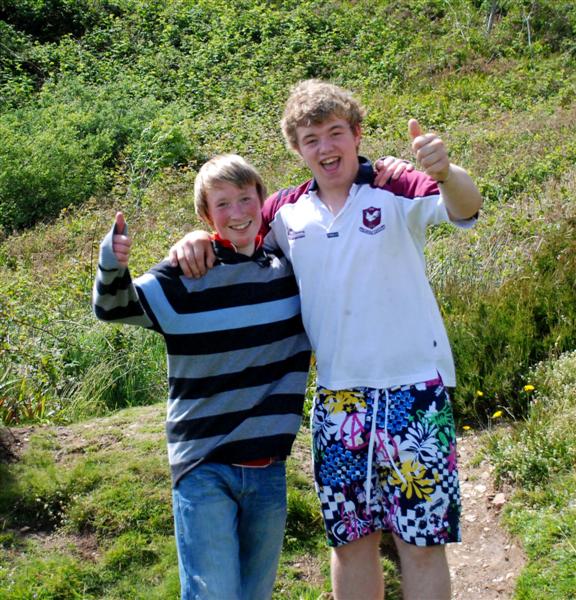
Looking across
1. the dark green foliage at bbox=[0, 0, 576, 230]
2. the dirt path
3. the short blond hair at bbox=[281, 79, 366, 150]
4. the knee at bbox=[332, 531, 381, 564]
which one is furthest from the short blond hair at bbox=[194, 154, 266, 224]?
the dark green foliage at bbox=[0, 0, 576, 230]

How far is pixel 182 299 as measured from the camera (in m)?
2.96

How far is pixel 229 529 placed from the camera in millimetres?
2869

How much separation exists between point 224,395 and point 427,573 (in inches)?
33.3

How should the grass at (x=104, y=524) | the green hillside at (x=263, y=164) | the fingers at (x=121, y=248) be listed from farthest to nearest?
the green hillside at (x=263, y=164)
the grass at (x=104, y=524)
the fingers at (x=121, y=248)

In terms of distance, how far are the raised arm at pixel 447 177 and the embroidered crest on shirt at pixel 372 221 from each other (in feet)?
0.71

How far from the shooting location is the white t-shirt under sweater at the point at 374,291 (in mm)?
2982

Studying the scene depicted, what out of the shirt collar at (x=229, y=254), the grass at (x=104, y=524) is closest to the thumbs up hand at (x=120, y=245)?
the shirt collar at (x=229, y=254)

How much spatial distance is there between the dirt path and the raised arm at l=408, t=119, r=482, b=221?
197 centimetres

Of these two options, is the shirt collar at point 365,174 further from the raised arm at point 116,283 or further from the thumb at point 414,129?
the raised arm at point 116,283

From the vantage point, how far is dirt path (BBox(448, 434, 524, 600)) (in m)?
4.20

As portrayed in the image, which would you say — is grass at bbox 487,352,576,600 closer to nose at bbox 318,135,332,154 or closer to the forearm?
the forearm

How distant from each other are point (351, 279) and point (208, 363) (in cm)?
53

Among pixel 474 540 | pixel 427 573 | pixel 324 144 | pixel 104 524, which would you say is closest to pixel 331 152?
pixel 324 144

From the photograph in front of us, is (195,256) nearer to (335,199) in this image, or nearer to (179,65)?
(335,199)
